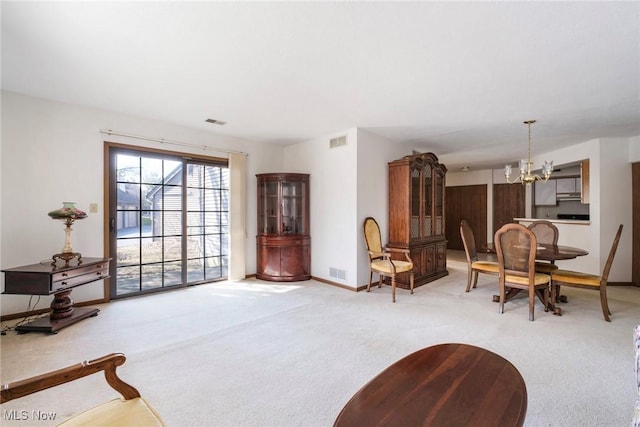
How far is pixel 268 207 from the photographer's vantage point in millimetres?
5004

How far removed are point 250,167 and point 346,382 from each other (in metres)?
3.98

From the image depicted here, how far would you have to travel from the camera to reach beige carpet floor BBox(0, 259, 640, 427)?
1.74 metres

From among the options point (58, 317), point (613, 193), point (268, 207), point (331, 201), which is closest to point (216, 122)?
point (268, 207)

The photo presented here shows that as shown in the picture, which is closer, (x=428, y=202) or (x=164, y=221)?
(x=164, y=221)

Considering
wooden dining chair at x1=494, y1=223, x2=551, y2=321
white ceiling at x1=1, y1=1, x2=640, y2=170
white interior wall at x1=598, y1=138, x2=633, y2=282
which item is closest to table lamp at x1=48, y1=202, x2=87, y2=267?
white ceiling at x1=1, y1=1, x2=640, y2=170

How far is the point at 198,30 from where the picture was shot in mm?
1965

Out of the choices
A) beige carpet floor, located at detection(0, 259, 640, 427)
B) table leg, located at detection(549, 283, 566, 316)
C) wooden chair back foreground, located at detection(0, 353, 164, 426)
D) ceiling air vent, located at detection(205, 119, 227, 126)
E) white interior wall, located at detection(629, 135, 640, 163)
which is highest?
ceiling air vent, located at detection(205, 119, 227, 126)

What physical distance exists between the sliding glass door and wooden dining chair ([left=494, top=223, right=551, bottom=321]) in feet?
13.4

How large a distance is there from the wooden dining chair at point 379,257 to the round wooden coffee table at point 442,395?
93.3 inches

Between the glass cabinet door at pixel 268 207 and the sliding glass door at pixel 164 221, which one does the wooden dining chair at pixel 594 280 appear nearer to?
the glass cabinet door at pixel 268 207

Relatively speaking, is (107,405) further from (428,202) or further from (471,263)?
(428,202)
